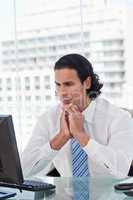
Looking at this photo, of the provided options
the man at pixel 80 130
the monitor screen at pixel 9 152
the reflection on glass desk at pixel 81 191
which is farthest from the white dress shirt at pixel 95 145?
the monitor screen at pixel 9 152

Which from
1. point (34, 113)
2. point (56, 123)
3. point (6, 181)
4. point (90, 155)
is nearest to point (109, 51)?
point (34, 113)

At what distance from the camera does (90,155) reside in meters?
1.96

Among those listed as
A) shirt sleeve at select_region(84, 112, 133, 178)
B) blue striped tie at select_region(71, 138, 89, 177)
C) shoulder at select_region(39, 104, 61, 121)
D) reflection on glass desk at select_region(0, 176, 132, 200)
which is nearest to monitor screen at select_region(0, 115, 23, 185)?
reflection on glass desk at select_region(0, 176, 132, 200)

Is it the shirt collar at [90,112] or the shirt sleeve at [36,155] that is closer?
the shirt sleeve at [36,155]

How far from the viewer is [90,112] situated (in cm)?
222

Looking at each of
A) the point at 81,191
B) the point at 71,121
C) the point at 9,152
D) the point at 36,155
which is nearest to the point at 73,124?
the point at 71,121

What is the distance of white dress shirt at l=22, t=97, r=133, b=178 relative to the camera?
1968 mm

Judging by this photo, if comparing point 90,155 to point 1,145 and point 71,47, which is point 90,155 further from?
point 71,47

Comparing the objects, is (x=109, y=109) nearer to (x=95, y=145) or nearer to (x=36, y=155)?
(x=95, y=145)

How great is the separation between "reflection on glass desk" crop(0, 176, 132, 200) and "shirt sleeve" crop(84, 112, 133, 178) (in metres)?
0.10

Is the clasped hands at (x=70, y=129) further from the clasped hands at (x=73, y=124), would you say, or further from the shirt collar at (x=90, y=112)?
the shirt collar at (x=90, y=112)

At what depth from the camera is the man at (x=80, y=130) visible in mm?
1985

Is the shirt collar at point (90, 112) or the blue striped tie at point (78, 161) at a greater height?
the shirt collar at point (90, 112)

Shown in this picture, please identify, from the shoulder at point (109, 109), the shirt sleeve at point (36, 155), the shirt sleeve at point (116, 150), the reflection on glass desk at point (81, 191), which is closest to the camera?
the reflection on glass desk at point (81, 191)
